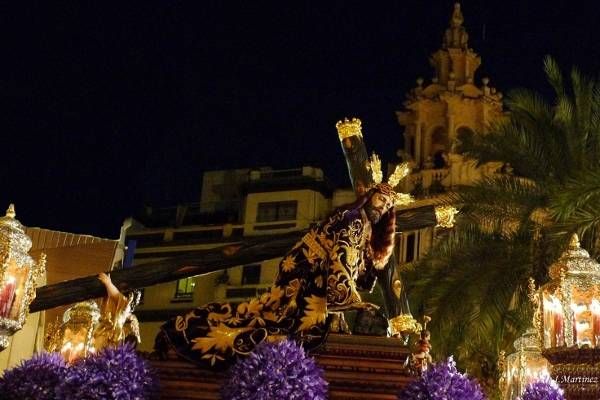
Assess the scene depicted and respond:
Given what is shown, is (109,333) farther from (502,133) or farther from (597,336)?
(502,133)

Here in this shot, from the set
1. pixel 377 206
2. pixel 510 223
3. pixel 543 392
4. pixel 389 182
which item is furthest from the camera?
pixel 510 223

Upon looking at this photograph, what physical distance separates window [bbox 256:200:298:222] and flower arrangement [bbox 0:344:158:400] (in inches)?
1378

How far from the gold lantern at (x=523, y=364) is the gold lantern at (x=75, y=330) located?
251 inches

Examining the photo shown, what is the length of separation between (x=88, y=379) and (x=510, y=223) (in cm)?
1123

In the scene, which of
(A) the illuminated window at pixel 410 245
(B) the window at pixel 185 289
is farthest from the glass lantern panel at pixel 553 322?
(B) the window at pixel 185 289

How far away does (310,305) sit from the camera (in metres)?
7.71

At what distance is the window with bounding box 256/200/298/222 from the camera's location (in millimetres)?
42281

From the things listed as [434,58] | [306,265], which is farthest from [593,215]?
[434,58]

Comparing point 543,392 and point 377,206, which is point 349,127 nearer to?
point 377,206

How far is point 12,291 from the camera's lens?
9031mm

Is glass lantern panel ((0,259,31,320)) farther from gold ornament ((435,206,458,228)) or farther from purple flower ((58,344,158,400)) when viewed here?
gold ornament ((435,206,458,228))

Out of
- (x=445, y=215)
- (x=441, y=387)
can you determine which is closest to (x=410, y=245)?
(x=445, y=215)

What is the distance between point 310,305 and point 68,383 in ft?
7.00

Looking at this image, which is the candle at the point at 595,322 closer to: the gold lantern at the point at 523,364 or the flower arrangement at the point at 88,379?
the gold lantern at the point at 523,364
